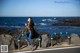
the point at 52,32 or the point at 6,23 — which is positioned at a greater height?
the point at 6,23

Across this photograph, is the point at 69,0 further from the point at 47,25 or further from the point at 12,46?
the point at 12,46

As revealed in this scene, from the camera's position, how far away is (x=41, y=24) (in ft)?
7.53

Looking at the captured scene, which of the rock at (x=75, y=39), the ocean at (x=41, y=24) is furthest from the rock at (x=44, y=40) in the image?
the rock at (x=75, y=39)

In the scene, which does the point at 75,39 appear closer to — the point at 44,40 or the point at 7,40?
the point at 44,40

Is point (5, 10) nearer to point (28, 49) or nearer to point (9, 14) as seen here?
point (9, 14)

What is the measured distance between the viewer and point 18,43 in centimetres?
226

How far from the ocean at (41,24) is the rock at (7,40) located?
0.17 meters

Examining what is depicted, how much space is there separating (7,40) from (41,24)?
0.64m

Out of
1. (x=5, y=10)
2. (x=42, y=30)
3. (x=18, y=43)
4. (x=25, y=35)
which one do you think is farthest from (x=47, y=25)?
(x=5, y=10)

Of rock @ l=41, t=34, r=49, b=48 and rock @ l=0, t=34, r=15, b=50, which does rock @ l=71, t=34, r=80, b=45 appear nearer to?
rock @ l=41, t=34, r=49, b=48

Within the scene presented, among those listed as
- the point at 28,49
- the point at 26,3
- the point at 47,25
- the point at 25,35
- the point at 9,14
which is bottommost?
the point at 28,49

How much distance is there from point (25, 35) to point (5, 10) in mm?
546

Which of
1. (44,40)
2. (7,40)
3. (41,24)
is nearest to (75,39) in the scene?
(44,40)

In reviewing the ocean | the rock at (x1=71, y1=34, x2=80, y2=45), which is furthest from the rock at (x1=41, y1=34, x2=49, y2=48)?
the rock at (x1=71, y1=34, x2=80, y2=45)
